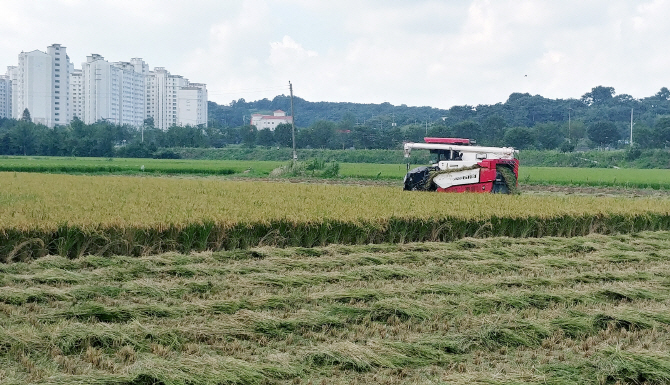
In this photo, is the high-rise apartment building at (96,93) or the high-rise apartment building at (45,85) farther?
the high-rise apartment building at (96,93)

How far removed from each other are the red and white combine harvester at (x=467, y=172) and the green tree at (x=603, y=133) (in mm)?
56983

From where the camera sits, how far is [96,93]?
138000 mm

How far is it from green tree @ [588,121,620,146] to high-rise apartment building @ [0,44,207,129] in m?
77.7

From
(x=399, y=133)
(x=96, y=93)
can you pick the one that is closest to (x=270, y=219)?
(x=399, y=133)

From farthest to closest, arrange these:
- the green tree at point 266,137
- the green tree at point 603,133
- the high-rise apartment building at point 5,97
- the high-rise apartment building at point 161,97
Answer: the high-rise apartment building at point 5,97 < the high-rise apartment building at point 161,97 < the green tree at point 266,137 < the green tree at point 603,133

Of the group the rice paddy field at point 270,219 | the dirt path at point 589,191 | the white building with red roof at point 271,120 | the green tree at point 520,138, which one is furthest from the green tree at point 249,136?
the rice paddy field at point 270,219

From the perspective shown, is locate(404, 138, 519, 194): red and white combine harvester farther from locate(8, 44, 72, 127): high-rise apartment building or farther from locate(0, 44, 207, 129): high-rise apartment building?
locate(8, 44, 72, 127): high-rise apartment building

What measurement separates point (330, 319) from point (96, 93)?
5549 inches

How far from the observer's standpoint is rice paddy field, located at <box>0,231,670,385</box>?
5.21 m

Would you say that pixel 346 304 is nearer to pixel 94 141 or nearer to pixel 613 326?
pixel 613 326

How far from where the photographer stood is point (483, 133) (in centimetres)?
7112

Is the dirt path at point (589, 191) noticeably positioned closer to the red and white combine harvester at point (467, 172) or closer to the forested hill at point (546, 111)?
the red and white combine harvester at point (467, 172)

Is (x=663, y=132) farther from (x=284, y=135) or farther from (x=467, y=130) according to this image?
(x=284, y=135)

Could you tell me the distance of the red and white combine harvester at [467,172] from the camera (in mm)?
19250
